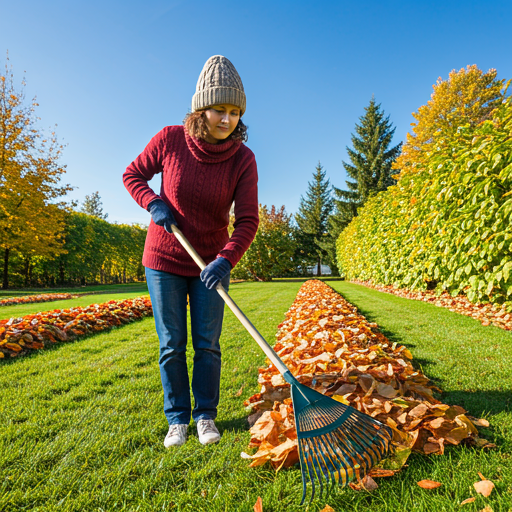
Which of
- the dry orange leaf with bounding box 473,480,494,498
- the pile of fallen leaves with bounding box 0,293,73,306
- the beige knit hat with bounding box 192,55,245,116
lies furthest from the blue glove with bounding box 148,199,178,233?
the pile of fallen leaves with bounding box 0,293,73,306

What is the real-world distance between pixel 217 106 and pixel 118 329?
4231mm

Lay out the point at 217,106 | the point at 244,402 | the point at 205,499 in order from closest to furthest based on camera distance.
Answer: the point at 205,499
the point at 217,106
the point at 244,402

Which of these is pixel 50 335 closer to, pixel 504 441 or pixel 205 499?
pixel 205 499

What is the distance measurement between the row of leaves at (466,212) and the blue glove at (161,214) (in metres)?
3.53

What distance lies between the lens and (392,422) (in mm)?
1616

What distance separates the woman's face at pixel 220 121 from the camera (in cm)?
176

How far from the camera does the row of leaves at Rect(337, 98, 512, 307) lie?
375 cm

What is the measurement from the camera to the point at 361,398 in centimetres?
188

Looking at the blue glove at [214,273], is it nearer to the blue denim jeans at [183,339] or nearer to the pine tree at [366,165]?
the blue denim jeans at [183,339]

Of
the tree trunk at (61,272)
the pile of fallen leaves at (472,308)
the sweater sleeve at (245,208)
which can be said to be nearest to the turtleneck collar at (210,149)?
the sweater sleeve at (245,208)

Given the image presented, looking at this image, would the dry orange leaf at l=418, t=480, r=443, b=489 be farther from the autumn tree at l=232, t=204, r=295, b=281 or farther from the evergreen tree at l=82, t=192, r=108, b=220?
the evergreen tree at l=82, t=192, r=108, b=220

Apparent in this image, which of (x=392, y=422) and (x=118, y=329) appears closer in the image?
(x=392, y=422)

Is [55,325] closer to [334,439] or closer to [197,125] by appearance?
[197,125]

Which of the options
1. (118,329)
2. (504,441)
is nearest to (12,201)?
(118,329)
